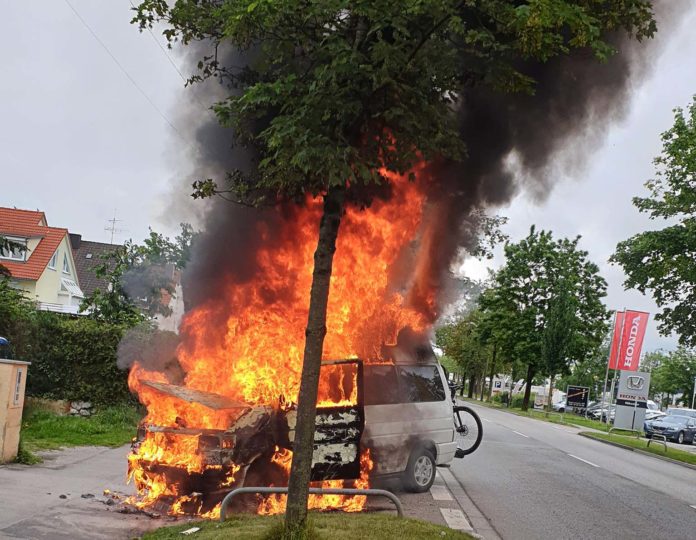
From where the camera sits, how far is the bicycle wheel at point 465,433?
1126cm

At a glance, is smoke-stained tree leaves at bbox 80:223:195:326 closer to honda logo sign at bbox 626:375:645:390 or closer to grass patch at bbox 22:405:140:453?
grass patch at bbox 22:405:140:453

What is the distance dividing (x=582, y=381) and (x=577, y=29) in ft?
263

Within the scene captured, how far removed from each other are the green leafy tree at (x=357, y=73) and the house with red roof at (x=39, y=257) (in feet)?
118

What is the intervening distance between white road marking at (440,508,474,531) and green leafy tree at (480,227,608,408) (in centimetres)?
3746

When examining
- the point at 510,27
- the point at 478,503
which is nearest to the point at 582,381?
the point at 478,503

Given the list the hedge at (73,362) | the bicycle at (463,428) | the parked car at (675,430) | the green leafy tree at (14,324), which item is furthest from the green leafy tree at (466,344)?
the green leafy tree at (14,324)

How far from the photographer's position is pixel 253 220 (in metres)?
9.99

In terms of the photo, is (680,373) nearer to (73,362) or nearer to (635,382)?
(635,382)

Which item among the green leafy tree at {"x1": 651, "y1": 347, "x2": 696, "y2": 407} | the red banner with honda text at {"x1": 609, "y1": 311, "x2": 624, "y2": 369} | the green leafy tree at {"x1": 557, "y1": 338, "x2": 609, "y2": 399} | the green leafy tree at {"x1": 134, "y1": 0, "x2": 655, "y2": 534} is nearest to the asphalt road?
the green leafy tree at {"x1": 134, "y1": 0, "x2": 655, "y2": 534}

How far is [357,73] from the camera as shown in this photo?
520cm

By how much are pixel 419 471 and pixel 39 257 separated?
37389mm

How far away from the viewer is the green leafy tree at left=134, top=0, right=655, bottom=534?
4992 mm

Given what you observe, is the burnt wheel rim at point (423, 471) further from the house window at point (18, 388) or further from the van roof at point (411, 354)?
the house window at point (18, 388)

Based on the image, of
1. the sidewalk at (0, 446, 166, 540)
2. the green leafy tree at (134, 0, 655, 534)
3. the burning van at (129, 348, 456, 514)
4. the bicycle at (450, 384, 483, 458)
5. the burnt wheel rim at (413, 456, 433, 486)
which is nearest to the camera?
the green leafy tree at (134, 0, 655, 534)
